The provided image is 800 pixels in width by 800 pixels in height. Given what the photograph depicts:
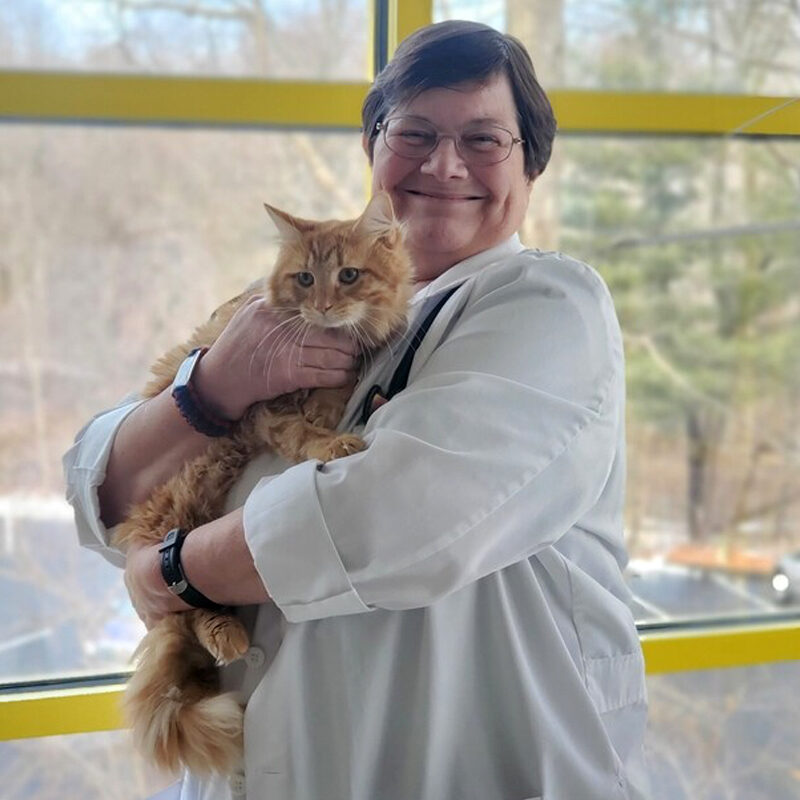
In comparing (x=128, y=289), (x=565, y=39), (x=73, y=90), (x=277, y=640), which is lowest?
(x=277, y=640)

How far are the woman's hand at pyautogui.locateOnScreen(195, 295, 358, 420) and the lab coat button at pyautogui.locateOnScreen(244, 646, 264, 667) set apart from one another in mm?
352

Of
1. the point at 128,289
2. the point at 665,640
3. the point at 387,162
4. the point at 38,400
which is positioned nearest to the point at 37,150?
the point at 128,289

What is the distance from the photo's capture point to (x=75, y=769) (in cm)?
216

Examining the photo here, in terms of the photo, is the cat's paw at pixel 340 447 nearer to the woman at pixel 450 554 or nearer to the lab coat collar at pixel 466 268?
the woman at pixel 450 554

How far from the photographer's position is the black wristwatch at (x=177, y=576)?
1.23 metres

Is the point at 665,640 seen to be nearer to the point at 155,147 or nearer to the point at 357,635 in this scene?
the point at 357,635

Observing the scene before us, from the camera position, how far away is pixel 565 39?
2.29m

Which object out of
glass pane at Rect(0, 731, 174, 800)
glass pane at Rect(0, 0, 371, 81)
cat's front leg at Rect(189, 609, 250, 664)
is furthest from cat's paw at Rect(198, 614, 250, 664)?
glass pane at Rect(0, 0, 371, 81)

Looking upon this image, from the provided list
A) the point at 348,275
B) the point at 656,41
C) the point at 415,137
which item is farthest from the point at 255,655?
the point at 656,41

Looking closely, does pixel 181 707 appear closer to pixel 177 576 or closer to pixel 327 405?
pixel 177 576

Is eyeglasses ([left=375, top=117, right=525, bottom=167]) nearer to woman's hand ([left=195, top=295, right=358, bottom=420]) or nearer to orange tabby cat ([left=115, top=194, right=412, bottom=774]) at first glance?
orange tabby cat ([left=115, top=194, right=412, bottom=774])

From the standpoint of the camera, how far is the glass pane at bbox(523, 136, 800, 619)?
7.94ft

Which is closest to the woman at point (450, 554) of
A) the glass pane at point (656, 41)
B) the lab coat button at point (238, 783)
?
the lab coat button at point (238, 783)

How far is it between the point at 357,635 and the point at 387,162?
A: 2.51ft
